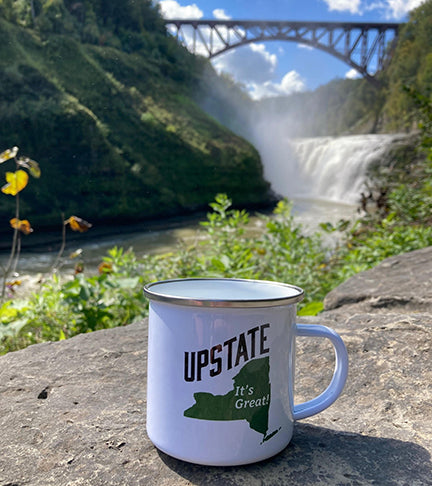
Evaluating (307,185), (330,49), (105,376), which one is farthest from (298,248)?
(330,49)

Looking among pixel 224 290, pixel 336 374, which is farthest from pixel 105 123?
pixel 336 374

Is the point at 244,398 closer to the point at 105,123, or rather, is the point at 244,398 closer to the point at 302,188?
the point at 105,123

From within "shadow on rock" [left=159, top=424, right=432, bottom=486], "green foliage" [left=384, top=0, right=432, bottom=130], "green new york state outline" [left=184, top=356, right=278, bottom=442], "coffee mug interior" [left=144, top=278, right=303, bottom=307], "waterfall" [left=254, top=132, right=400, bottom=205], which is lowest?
"shadow on rock" [left=159, top=424, right=432, bottom=486]

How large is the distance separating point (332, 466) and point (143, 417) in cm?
29

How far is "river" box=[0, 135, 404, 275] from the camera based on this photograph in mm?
7223

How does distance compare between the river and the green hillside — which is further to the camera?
the green hillside

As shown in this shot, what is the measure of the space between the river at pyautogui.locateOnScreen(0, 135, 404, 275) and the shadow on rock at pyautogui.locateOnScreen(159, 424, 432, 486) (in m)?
5.69

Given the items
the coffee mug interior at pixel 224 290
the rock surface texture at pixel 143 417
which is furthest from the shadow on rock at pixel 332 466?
the coffee mug interior at pixel 224 290

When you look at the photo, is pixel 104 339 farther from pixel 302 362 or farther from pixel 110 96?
pixel 110 96

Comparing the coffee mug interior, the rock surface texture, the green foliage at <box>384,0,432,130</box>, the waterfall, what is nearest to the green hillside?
the waterfall

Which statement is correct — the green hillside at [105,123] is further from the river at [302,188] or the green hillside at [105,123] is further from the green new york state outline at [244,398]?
the green new york state outline at [244,398]

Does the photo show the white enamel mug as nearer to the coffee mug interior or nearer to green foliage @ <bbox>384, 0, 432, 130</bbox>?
the coffee mug interior

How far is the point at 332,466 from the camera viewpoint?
594 millimetres

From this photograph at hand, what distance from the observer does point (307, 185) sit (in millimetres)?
14555
